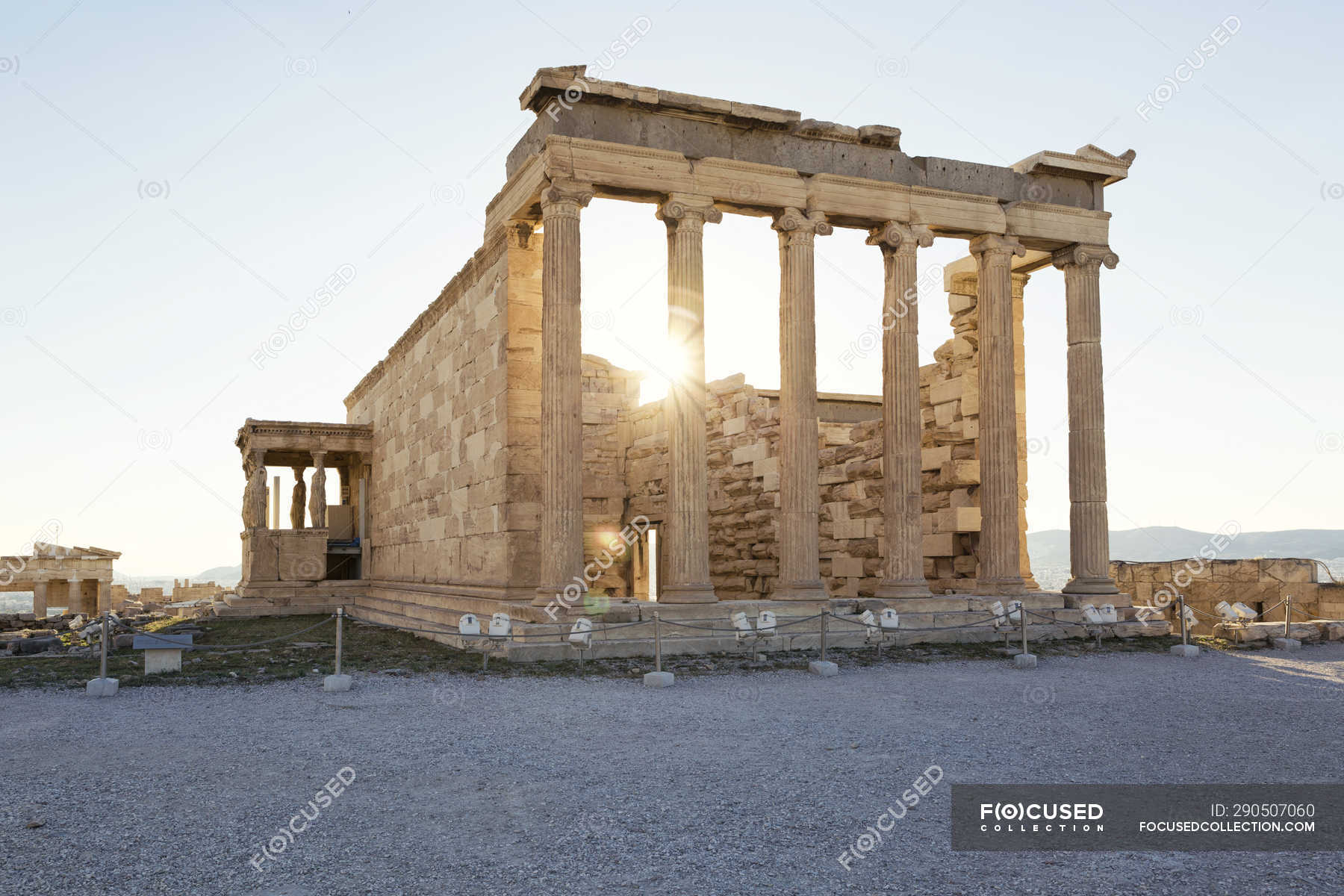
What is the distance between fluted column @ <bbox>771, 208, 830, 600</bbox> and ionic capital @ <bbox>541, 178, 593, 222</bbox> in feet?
11.6

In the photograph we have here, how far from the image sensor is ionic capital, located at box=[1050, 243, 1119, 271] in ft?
65.0

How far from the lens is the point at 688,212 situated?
16516 millimetres

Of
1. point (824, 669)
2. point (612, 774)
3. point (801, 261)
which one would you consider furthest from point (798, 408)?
point (612, 774)

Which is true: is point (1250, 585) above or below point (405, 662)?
above

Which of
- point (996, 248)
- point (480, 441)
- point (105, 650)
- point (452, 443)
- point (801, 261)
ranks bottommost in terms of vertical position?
point (105, 650)

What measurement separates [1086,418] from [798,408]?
629 cm

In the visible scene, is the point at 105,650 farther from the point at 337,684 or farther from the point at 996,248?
the point at 996,248

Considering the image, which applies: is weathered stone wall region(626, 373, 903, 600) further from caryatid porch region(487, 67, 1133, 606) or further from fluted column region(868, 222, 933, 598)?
fluted column region(868, 222, 933, 598)

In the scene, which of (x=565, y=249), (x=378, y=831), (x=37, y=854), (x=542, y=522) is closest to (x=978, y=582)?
(x=542, y=522)

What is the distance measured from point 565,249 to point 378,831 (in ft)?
Answer: 35.6

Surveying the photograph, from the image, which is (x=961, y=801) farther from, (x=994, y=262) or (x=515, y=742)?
(x=994, y=262)

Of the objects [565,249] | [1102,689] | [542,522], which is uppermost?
[565,249]

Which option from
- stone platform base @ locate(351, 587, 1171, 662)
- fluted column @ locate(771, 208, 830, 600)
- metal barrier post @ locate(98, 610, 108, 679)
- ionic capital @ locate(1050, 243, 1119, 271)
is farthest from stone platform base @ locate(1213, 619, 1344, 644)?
metal barrier post @ locate(98, 610, 108, 679)

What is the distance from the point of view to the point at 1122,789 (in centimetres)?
700
